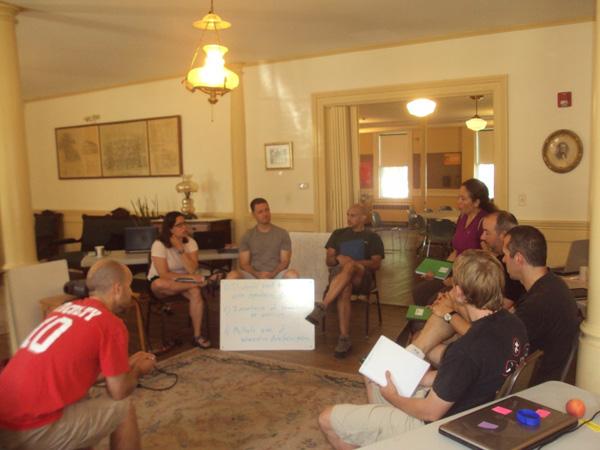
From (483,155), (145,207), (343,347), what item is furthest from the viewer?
(483,155)

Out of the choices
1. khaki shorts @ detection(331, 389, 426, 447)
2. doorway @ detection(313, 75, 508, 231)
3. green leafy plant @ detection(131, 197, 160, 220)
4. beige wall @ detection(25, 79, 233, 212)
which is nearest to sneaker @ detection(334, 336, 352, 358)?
khaki shorts @ detection(331, 389, 426, 447)

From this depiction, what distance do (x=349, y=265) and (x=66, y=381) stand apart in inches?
111

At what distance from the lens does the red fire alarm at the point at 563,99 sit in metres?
4.98

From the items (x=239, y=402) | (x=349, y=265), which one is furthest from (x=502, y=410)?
(x=349, y=265)

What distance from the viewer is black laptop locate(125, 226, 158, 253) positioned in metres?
5.12

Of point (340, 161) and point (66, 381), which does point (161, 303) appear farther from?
point (340, 161)

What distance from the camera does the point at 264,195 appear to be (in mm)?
6836

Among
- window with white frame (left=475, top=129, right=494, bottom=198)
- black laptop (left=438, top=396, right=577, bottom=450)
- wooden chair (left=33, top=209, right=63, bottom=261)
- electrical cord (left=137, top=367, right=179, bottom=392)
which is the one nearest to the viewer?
black laptop (left=438, top=396, right=577, bottom=450)

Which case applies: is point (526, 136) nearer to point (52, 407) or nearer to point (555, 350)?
point (555, 350)

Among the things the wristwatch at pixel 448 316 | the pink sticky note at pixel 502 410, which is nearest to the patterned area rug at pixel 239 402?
the wristwatch at pixel 448 316

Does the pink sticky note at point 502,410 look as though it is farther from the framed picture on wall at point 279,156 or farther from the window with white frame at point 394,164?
the window with white frame at point 394,164

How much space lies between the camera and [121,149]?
8000mm

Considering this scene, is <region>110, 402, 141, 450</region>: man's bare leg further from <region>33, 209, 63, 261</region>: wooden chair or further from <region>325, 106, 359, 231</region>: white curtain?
<region>33, 209, 63, 261</region>: wooden chair

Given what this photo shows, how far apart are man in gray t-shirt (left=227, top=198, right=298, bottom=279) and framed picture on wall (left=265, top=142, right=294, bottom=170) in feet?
6.12
